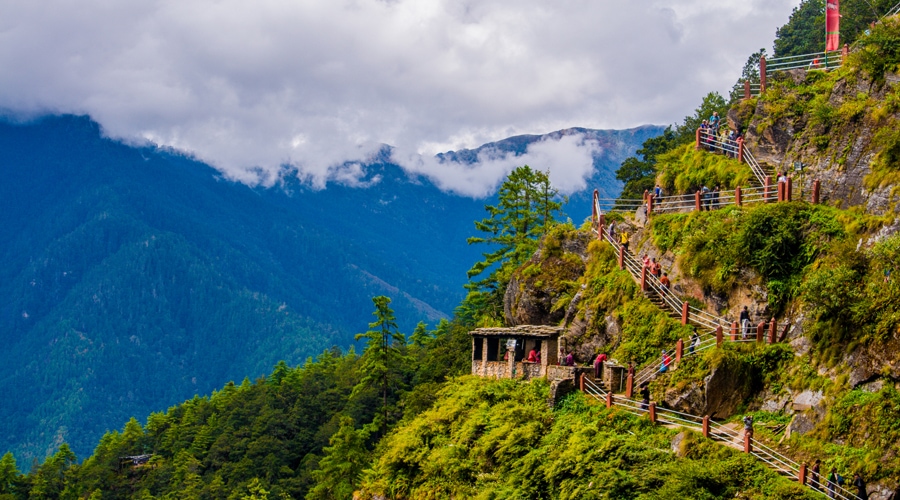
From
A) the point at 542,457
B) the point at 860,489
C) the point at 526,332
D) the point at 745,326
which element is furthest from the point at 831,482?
the point at 526,332

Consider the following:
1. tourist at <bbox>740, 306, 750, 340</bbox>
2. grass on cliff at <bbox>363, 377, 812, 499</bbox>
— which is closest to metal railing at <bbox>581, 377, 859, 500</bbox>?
grass on cliff at <bbox>363, 377, 812, 499</bbox>

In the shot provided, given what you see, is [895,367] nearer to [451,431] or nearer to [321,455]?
[451,431]

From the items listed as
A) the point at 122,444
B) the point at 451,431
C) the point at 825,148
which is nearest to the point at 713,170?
the point at 825,148

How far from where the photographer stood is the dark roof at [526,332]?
44.8m

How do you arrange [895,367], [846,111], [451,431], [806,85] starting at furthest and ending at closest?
[806,85] → [451,431] → [846,111] → [895,367]

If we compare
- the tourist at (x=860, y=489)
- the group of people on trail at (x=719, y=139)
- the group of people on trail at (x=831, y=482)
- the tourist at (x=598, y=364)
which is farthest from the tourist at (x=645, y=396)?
the group of people on trail at (x=719, y=139)

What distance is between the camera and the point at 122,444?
103875 millimetres

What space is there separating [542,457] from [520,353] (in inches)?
394

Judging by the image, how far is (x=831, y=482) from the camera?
2855cm

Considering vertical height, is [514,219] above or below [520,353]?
above

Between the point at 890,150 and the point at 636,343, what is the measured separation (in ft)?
41.2

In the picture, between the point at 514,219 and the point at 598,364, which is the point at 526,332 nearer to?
the point at 598,364

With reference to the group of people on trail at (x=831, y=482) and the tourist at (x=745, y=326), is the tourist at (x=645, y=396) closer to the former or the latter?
the tourist at (x=745, y=326)

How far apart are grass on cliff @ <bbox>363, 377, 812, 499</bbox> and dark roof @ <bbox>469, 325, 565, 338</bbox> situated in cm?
229
